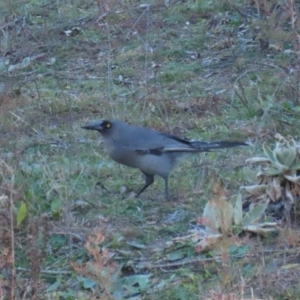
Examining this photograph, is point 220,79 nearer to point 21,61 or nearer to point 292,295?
point 21,61

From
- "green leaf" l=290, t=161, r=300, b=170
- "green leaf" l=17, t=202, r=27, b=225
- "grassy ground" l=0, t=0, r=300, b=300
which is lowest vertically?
"grassy ground" l=0, t=0, r=300, b=300

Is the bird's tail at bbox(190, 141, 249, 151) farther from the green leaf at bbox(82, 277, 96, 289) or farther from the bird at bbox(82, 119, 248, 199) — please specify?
the green leaf at bbox(82, 277, 96, 289)

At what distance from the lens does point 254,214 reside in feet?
18.3

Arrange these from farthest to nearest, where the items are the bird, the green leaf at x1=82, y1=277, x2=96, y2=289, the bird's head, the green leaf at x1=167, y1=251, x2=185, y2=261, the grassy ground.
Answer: the bird's head
the bird
the green leaf at x1=167, y1=251, x2=185, y2=261
the green leaf at x1=82, y1=277, x2=96, y2=289
the grassy ground

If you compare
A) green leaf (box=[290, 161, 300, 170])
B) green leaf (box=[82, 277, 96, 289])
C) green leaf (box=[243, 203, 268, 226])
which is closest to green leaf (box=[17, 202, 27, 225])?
green leaf (box=[82, 277, 96, 289])

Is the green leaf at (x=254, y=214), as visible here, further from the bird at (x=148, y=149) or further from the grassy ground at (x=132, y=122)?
the bird at (x=148, y=149)

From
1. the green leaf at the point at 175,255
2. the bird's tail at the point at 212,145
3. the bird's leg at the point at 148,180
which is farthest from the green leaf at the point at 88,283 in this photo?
the bird's tail at the point at 212,145

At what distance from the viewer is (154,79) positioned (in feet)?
30.7

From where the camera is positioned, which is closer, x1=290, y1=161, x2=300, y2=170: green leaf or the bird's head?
x1=290, y1=161, x2=300, y2=170: green leaf

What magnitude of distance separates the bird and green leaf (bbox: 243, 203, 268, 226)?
1222 mm

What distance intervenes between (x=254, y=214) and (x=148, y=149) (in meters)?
1.46

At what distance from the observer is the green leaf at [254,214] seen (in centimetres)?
554

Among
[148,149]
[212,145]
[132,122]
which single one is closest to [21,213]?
[148,149]

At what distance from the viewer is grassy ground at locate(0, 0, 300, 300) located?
4938mm
